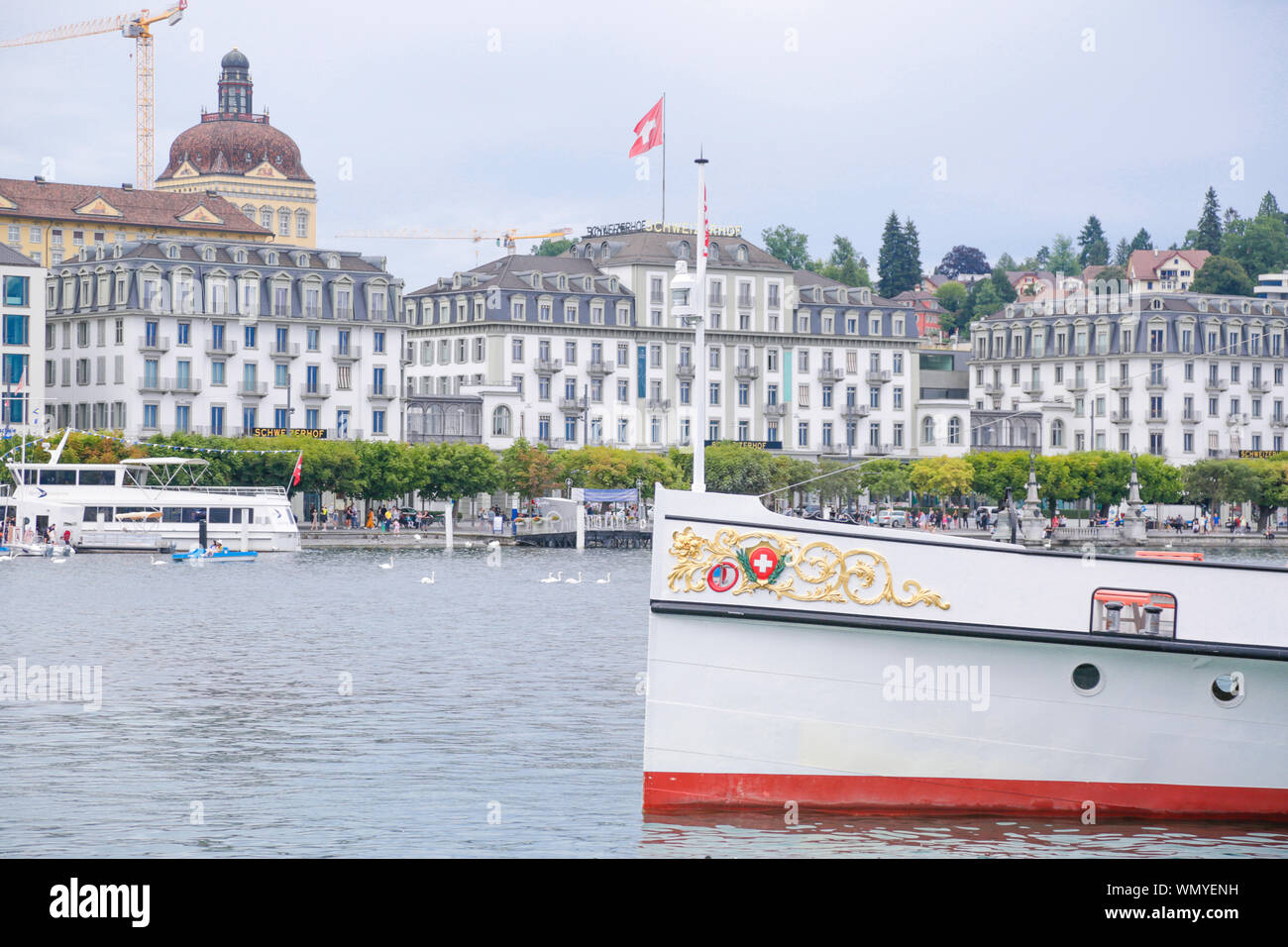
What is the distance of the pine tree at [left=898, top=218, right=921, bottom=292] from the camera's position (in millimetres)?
196625

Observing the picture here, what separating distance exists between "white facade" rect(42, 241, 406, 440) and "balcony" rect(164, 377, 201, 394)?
9 centimetres

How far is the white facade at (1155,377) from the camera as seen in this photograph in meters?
146

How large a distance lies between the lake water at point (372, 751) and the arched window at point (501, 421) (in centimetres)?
6816

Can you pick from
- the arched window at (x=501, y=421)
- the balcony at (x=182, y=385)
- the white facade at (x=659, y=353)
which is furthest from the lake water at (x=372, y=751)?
the white facade at (x=659, y=353)

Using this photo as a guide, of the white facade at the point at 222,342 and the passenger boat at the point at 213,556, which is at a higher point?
the white facade at the point at 222,342

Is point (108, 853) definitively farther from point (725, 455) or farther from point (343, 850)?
point (725, 455)

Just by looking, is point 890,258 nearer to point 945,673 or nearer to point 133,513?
point 133,513

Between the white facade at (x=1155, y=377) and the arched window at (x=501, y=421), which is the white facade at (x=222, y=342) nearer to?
the arched window at (x=501, y=421)

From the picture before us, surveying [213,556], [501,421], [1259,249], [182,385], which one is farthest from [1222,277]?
[213,556]

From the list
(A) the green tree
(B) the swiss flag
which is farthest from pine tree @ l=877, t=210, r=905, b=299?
(B) the swiss flag

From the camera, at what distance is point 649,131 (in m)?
22.2

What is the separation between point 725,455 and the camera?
120250mm

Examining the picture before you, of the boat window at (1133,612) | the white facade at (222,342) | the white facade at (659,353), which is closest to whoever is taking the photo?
the boat window at (1133,612)
